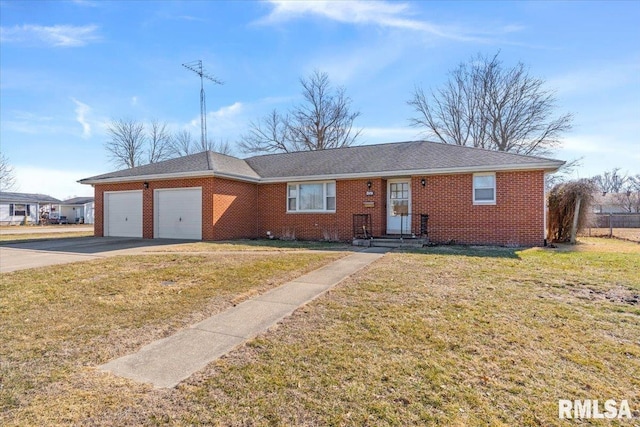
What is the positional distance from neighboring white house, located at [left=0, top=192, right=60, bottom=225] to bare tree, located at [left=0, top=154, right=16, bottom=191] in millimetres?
1126

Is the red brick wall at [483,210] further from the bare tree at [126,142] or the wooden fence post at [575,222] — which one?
the bare tree at [126,142]

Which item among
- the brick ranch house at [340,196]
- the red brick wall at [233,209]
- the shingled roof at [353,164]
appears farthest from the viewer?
the red brick wall at [233,209]

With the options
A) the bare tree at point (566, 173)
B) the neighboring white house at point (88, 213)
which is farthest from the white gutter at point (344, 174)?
the neighboring white house at point (88, 213)

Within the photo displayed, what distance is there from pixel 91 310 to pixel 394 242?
9457mm

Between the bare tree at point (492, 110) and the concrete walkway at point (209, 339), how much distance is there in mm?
27256

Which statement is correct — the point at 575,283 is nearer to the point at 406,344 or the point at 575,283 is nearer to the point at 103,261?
the point at 406,344

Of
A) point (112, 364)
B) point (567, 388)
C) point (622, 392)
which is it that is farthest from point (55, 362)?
point (622, 392)

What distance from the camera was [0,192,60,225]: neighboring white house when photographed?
3542cm

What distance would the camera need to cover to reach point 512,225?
38.5 ft

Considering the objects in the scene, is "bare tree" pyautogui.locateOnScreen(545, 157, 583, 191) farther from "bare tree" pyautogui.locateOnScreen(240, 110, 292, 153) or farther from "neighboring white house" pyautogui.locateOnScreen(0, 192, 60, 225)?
"neighboring white house" pyautogui.locateOnScreen(0, 192, 60, 225)

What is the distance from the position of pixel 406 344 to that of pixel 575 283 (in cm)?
446

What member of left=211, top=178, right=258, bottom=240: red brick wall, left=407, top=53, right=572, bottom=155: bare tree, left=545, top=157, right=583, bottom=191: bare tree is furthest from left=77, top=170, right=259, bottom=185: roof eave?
left=545, top=157, right=583, bottom=191: bare tree

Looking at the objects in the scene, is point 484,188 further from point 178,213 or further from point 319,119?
point 319,119

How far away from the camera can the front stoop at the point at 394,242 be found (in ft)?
38.2
